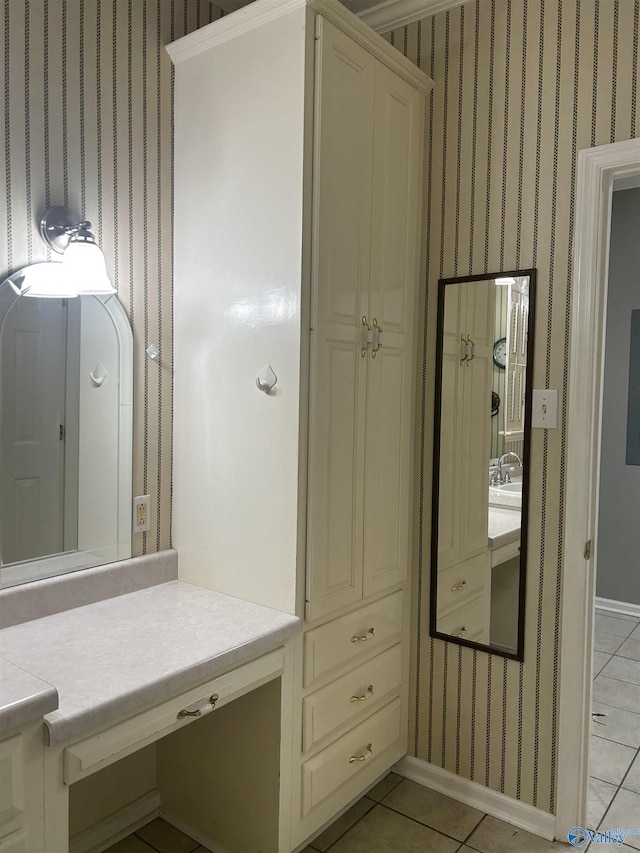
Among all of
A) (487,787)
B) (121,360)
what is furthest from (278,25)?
(487,787)

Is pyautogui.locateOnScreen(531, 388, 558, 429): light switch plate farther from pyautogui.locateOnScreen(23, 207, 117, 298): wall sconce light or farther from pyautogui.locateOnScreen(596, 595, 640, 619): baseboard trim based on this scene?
pyautogui.locateOnScreen(596, 595, 640, 619): baseboard trim

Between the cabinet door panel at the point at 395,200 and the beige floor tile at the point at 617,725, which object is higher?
the cabinet door panel at the point at 395,200

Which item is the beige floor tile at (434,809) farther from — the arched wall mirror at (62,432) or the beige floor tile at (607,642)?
the beige floor tile at (607,642)

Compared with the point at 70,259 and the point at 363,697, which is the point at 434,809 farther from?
the point at 70,259

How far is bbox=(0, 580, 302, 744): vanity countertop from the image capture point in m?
1.35

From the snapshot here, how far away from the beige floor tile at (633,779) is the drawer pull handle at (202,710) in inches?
64.4

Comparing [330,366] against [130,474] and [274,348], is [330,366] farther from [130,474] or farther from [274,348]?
[130,474]

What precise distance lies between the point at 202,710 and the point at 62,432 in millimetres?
850

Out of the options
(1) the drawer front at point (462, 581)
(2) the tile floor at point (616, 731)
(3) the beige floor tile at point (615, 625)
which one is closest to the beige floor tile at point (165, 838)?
(1) the drawer front at point (462, 581)

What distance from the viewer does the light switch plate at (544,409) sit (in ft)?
6.64

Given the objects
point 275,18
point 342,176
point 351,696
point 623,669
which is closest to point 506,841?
point 351,696

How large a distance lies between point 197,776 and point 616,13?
103 inches

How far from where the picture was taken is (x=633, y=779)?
2.35m

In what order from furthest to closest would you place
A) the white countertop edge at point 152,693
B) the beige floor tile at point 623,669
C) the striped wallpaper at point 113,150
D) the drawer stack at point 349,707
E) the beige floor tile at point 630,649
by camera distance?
the beige floor tile at point 630,649 → the beige floor tile at point 623,669 → the drawer stack at point 349,707 → the striped wallpaper at point 113,150 → the white countertop edge at point 152,693
